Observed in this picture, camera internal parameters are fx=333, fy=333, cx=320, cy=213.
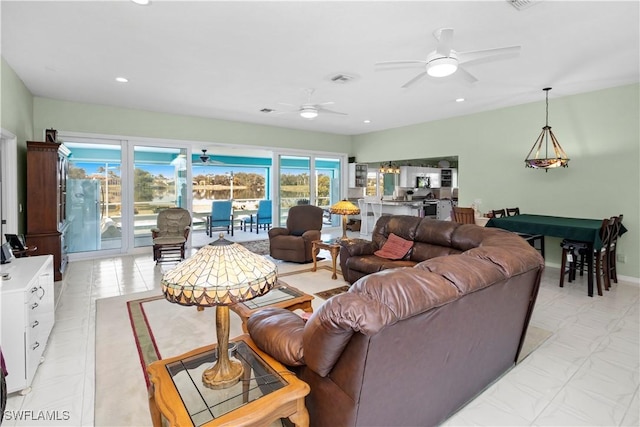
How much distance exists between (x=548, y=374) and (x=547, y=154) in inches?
166

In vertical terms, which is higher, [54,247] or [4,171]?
[4,171]

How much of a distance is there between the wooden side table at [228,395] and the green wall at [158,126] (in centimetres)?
580

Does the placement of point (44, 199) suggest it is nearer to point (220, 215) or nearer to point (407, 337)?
point (220, 215)

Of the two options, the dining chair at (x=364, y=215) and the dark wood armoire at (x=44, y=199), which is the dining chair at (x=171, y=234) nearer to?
the dark wood armoire at (x=44, y=199)

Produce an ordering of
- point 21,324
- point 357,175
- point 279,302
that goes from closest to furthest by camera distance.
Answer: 1. point 21,324
2. point 279,302
3. point 357,175

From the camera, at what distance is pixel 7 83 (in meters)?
3.78

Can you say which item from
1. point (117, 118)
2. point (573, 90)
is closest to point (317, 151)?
point (117, 118)

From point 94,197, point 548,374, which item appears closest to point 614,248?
point 548,374

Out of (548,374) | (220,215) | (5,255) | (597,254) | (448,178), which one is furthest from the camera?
(448,178)

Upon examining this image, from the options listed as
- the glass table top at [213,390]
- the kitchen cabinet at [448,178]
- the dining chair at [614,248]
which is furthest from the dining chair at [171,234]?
the kitchen cabinet at [448,178]

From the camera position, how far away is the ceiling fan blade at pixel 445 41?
264 centimetres

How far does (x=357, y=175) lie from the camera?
30.7 feet

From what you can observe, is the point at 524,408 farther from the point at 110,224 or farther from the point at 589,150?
the point at 110,224

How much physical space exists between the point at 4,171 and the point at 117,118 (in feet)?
7.64
